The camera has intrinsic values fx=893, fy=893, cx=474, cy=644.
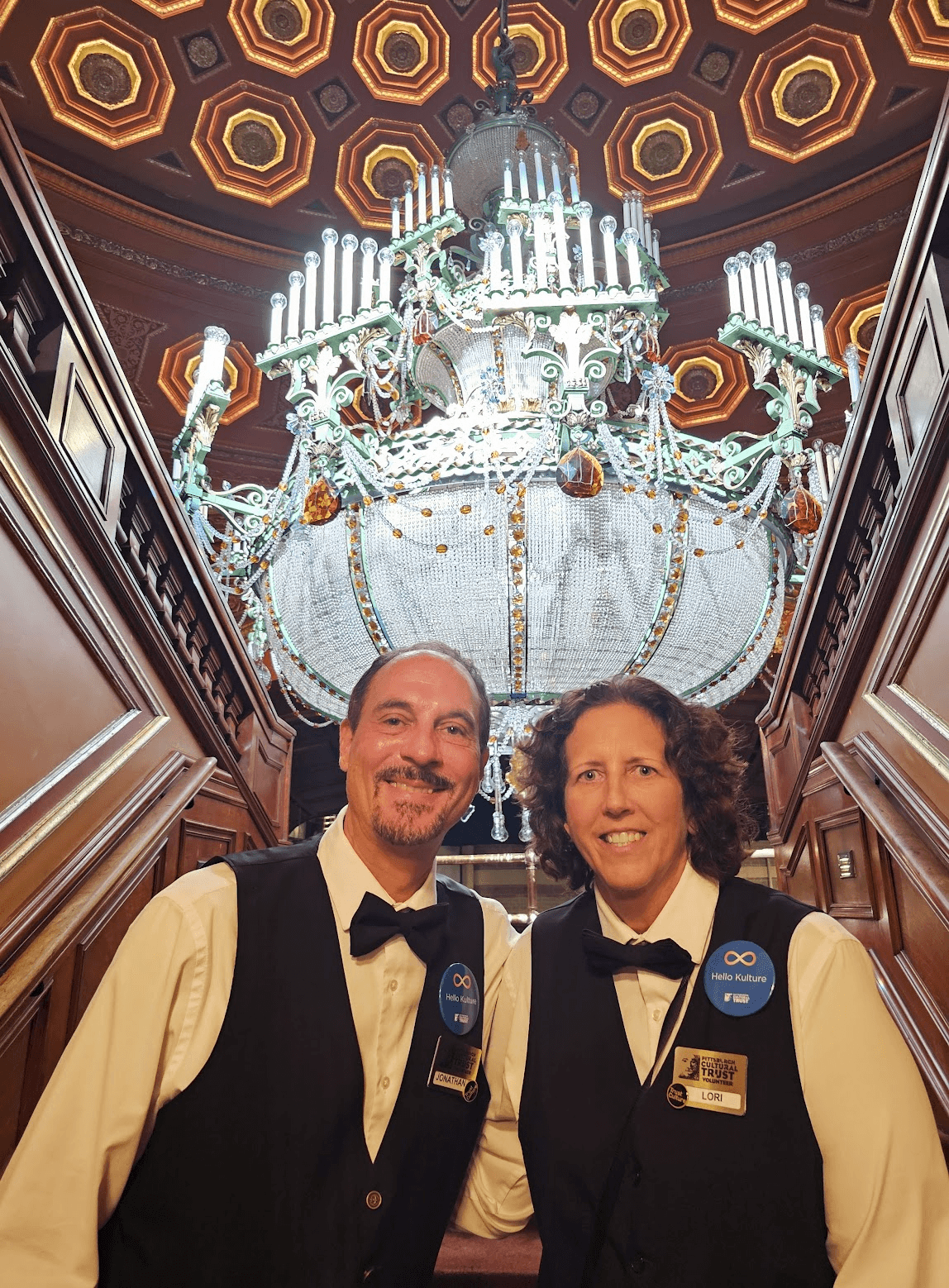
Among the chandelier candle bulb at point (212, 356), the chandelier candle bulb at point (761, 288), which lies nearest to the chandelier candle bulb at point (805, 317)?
the chandelier candle bulb at point (761, 288)

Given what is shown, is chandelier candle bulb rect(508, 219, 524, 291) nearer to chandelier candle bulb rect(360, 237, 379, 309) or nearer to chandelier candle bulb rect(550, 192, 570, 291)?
chandelier candle bulb rect(550, 192, 570, 291)

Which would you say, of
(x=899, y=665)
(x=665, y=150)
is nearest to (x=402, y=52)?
(x=665, y=150)

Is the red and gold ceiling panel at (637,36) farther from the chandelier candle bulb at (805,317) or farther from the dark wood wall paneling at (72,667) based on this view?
the dark wood wall paneling at (72,667)

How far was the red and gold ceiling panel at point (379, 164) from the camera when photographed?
20.7ft

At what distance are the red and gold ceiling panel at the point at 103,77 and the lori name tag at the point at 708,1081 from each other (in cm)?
656

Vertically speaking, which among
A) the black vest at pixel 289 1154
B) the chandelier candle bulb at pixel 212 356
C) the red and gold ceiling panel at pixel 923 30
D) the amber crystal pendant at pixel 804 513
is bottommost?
the black vest at pixel 289 1154

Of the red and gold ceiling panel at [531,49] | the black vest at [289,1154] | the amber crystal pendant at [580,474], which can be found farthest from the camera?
the red and gold ceiling panel at [531,49]

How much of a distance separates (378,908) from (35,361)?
1.55 metres

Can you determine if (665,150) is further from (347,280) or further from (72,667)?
(72,667)

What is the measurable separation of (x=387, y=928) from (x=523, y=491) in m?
1.75

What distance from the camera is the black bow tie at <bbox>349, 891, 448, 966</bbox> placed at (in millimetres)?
1310

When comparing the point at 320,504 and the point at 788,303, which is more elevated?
the point at 788,303

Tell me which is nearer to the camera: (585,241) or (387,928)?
(387,928)

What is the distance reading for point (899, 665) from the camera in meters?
2.17
